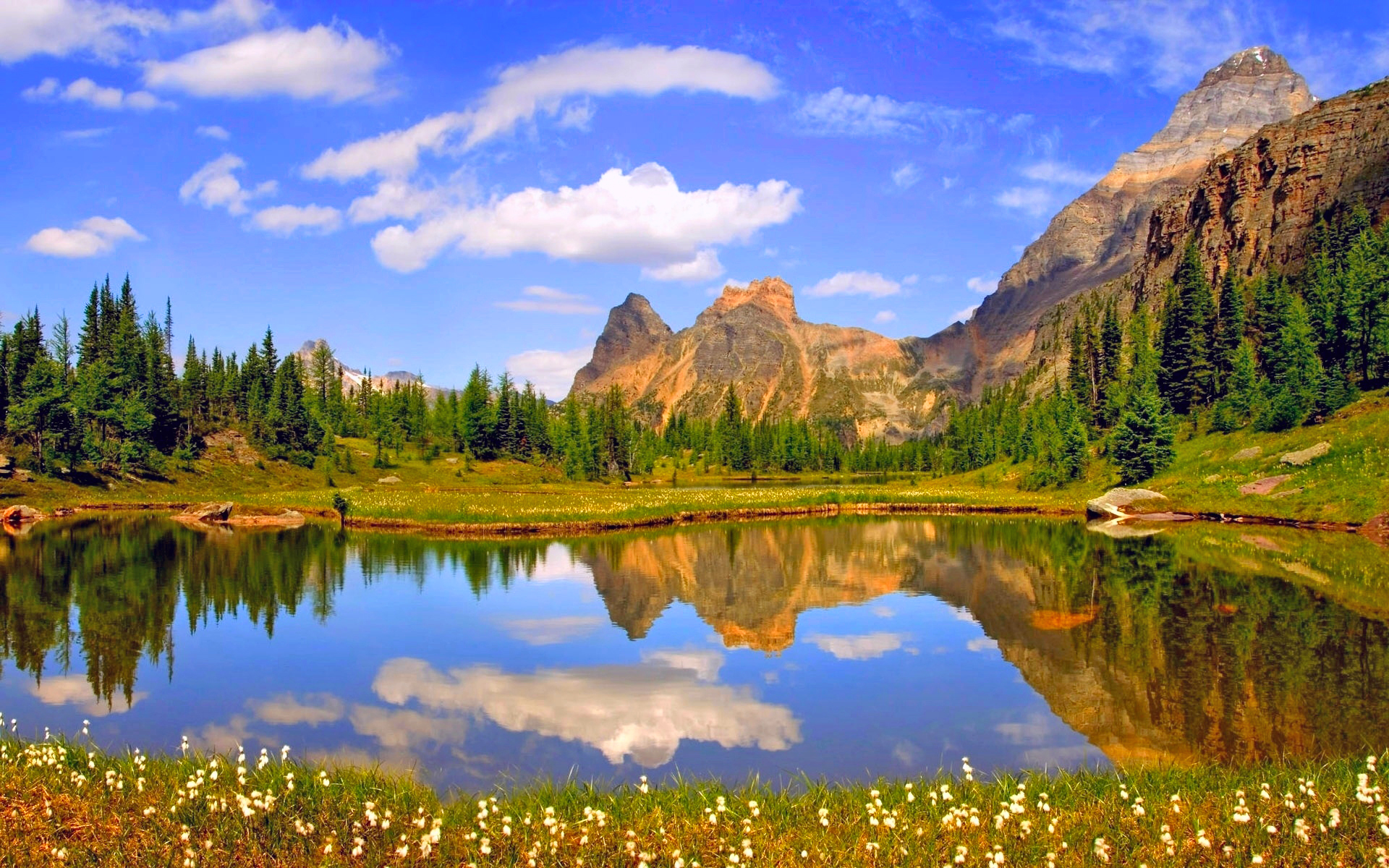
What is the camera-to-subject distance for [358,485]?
332ft

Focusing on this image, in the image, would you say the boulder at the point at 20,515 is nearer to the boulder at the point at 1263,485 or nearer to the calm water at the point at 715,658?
the calm water at the point at 715,658

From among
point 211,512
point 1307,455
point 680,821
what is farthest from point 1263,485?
point 211,512

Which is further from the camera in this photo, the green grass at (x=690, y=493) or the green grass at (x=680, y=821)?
the green grass at (x=690, y=493)

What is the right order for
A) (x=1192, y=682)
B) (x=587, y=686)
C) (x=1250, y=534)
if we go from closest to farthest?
(x=1192, y=682), (x=587, y=686), (x=1250, y=534)

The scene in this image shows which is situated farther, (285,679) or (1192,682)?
(285,679)

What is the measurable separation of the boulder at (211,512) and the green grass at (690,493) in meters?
3.23

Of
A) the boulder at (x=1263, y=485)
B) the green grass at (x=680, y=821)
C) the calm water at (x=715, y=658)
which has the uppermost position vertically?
the boulder at (x=1263, y=485)

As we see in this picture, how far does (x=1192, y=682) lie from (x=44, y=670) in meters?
28.5

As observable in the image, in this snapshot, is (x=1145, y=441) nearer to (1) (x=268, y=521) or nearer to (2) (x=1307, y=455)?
(2) (x=1307, y=455)

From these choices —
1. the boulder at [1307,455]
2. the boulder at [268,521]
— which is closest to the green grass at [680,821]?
the boulder at [1307,455]

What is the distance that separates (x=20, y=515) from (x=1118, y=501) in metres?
83.1

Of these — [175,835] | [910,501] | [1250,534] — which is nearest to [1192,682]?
[175,835]

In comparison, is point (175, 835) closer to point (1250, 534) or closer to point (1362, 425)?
point (1250, 534)

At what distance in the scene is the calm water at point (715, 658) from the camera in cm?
1670
